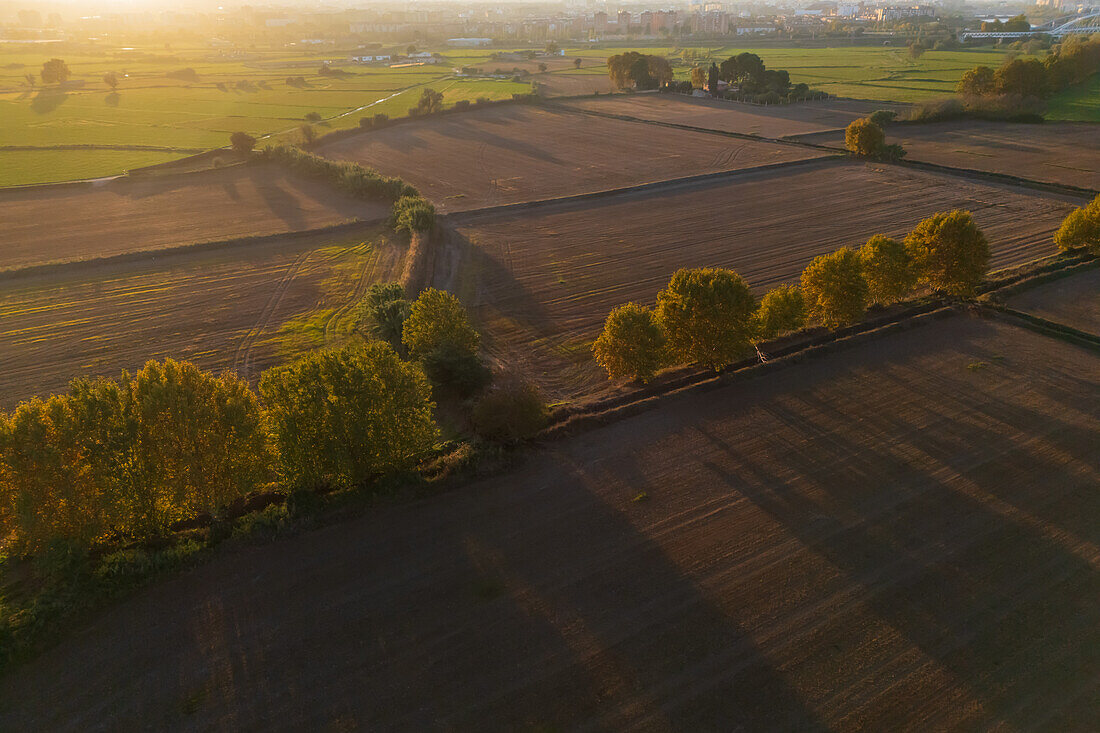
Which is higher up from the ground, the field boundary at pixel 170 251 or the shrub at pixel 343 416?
the field boundary at pixel 170 251

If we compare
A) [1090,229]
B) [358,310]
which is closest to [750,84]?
[1090,229]

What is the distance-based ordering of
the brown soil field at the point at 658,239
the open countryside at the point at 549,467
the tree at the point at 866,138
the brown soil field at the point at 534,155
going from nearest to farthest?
the open countryside at the point at 549,467 < the brown soil field at the point at 658,239 < the brown soil field at the point at 534,155 < the tree at the point at 866,138

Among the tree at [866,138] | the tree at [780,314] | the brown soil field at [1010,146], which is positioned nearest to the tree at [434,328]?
the tree at [780,314]

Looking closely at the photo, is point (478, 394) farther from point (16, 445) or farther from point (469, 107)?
point (469, 107)

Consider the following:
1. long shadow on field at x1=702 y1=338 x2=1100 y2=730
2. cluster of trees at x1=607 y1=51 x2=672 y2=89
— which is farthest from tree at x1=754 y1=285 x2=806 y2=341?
cluster of trees at x1=607 y1=51 x2=672 y2=89

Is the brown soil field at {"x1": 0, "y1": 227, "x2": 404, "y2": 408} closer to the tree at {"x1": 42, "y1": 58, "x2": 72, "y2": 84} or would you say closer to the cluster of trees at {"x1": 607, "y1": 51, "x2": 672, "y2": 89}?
the cluster of trees at {"x1": 607, "y1": 51, "x2": 672, "y2": 89}

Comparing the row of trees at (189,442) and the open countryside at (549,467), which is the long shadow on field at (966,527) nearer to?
the open countryside at (549,467)
